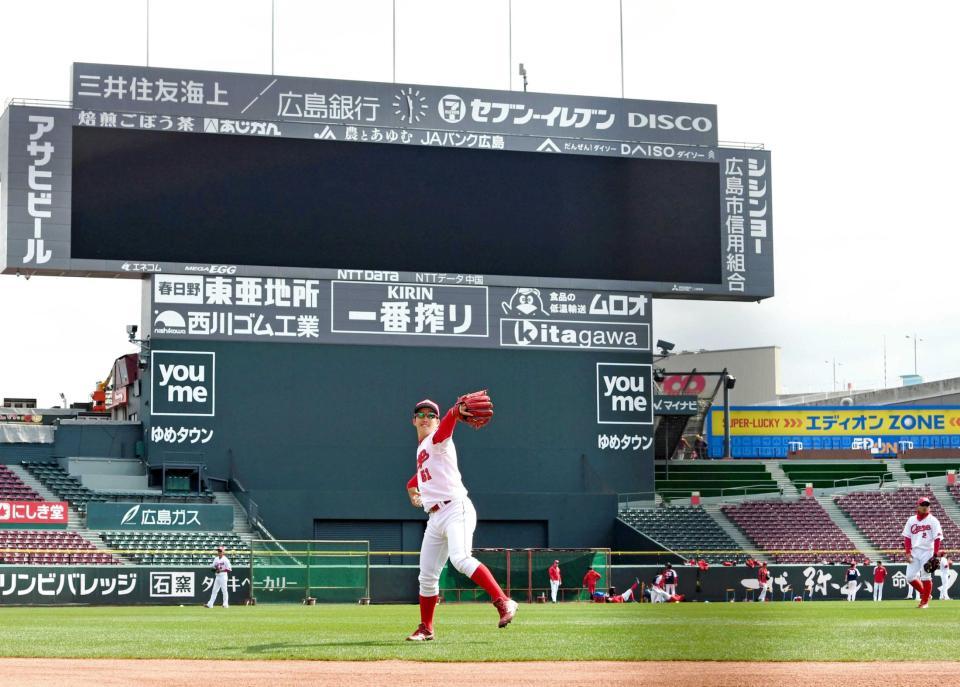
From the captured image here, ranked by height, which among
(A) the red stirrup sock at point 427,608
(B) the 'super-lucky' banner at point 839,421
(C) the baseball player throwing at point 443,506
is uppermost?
(B) the 'super-lucky' banner at point 839,421

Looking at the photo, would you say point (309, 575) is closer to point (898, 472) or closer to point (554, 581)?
point (554, 581)

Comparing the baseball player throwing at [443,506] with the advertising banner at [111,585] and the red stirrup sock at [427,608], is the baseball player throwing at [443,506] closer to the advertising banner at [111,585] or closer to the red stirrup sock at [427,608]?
the red stirrup sock at [427,608]

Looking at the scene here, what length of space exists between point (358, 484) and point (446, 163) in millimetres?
7891

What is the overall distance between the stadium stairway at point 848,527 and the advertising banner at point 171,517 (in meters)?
15.9

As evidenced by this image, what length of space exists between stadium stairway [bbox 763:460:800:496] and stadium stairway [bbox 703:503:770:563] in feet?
9.58

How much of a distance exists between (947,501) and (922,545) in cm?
2268

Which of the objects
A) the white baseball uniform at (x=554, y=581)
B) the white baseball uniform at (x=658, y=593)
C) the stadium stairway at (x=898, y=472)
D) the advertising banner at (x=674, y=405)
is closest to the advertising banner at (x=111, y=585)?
the white baseball uniform at (x=554, y=581)

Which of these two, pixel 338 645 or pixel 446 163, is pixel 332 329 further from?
pixel 338 645

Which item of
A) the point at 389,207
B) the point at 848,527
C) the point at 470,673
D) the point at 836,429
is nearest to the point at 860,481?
the point at 848,527

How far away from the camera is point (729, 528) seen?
122 ft

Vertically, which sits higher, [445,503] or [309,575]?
[445,503]

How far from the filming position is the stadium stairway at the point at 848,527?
119ft

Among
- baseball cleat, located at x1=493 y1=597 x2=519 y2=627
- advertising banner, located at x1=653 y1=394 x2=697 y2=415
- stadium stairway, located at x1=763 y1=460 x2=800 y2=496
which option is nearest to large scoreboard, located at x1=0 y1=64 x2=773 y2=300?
advertising banner, located at x1=653 y1=394 x2=697 y2=415

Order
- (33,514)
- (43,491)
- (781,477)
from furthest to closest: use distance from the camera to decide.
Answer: (781,477) → (43,491) → (33,514)
